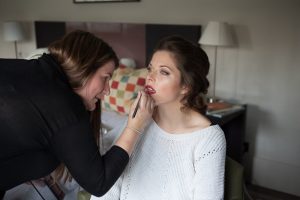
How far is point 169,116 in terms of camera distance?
4.30 feet

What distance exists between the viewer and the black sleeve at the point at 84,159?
2.93 feet

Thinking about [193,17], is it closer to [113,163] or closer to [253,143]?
[253,143]

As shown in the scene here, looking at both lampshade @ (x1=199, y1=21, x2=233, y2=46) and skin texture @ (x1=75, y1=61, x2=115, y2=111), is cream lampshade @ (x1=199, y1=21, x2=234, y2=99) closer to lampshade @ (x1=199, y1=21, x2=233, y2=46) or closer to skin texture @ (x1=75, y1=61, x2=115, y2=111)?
lampshade @ (x1=199, y1=21, x2=233, y2=46)

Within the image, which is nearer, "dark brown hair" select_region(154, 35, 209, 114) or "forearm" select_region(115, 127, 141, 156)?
"forearm" select_region(115, 127, 141, 156)

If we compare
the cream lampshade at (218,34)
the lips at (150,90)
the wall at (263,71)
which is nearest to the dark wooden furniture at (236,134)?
the wall at (263,71)

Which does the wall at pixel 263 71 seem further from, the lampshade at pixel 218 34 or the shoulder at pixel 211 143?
the shoulder at pixel 211 143

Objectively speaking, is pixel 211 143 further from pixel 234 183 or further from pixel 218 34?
pixel 218 34

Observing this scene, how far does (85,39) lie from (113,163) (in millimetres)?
392

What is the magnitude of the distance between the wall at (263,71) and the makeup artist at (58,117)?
1.64 meters

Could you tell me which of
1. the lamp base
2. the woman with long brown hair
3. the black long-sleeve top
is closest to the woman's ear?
the woman with long brown hair

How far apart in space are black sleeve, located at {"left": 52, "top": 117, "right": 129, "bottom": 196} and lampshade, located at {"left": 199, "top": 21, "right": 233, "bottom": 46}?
1555 mm

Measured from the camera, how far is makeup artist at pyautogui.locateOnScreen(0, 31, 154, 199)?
2.85 feet

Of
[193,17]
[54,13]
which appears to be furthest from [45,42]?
[193,17]

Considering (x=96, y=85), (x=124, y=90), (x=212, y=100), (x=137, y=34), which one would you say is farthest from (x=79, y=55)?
(x=137, y=34)
